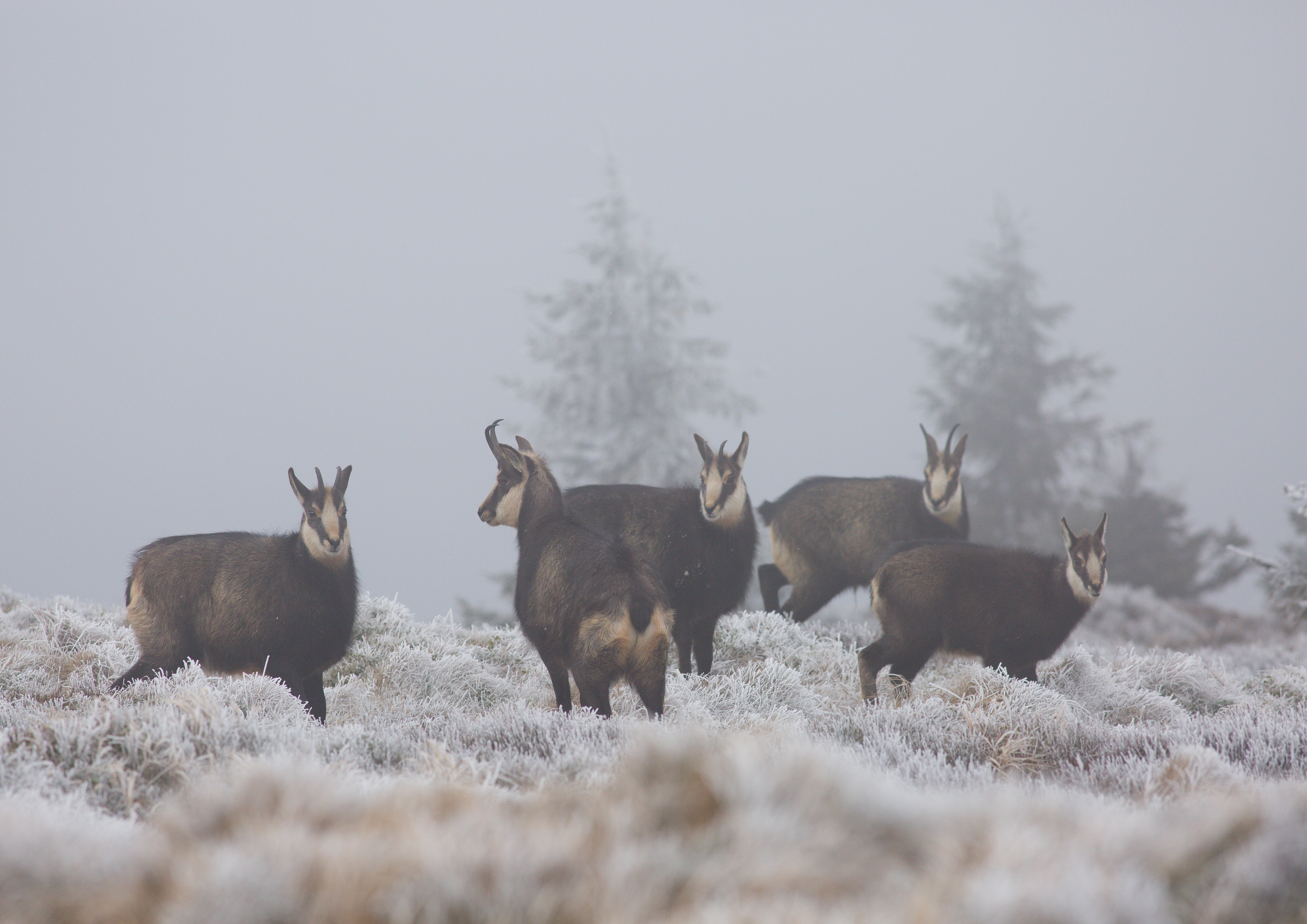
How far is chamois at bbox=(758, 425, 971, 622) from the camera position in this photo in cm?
1075

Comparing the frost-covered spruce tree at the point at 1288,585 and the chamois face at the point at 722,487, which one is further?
the frost-covered spruce tree at the point at 1288,585

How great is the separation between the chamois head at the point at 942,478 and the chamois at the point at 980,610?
2.84 metres

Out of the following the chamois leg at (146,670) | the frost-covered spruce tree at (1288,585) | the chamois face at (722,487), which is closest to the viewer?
the chamois leg at (146,670)

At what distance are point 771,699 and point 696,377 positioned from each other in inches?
704

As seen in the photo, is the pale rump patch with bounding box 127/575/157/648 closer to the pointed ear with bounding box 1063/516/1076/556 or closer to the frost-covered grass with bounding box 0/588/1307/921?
the frost-covered grass with bounding box 0/588/1307/921

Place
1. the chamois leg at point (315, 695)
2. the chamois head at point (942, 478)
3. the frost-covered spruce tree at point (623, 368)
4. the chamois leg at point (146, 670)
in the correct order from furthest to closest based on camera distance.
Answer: the frost-covered spruce tree at point (623, 368), the chamois head at point (942, 478), the chamois leg at point (315, 695), the chamois leg at point (146, 670)

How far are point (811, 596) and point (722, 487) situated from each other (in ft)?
9.28

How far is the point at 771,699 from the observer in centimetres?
718

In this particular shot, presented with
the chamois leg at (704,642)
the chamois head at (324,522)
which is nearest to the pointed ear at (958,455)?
the chamois leg at (704,642)

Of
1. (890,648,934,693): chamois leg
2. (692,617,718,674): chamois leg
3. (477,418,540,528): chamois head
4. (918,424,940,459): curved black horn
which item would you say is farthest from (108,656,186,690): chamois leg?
(918,424,940,459): curved black horn

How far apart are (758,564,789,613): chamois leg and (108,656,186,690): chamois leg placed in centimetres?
668

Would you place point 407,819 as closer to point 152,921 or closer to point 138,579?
point 152,921

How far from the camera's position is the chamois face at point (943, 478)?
1059 centimetres

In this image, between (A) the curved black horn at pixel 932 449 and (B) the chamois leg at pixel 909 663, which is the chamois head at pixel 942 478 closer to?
(A) the curved black horn at pixel 932 449
